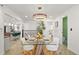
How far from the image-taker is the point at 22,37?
7.13 ft

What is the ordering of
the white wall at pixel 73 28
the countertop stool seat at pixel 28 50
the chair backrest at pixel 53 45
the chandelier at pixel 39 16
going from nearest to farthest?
the countertop stool seat at pixel 28 50 < the chandelier at pixel 39 16 < the white wall at pixel 73 28 < the chair backrest at pixel 53 45

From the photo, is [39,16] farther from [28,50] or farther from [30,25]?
[28,50]

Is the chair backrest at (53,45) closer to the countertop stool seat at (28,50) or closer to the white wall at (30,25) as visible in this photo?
the countertop stool seat at (28,50)

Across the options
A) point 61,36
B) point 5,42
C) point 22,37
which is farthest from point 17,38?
point 61,36

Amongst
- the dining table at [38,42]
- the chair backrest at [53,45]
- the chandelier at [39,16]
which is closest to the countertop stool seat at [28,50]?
the dining table at [38,42]

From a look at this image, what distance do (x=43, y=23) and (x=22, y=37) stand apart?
44cm

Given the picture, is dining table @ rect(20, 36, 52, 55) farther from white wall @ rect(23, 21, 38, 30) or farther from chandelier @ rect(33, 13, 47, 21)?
chandelier @ rect(33, 13, 47, 21)

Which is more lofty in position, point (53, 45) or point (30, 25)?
point (30, 25)

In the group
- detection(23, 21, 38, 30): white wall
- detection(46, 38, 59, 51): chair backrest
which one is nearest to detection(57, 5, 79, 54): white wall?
detection(46, 38, 59, 51): chair backrest

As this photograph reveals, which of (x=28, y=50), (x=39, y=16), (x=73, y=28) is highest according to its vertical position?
(x=39, y=16)

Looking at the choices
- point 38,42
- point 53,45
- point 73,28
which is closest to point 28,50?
point 38,42
